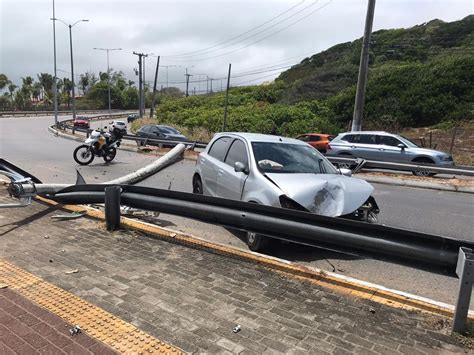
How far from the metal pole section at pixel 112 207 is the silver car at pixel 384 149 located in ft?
38.7

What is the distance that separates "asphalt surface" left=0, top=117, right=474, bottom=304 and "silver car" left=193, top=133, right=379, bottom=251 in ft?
2.04

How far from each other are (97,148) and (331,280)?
41.1 feet

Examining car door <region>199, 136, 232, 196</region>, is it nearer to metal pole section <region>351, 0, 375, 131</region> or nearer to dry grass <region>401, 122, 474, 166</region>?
metal pole section <region>351, 0, 375, 131</region>

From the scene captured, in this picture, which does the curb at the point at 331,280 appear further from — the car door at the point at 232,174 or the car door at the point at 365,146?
the car door at the point at 365,146

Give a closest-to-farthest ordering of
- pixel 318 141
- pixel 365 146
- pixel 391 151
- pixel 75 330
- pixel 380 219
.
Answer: pixel 75 330, pixel 380 219, pixel 391 151, pixel 365 146, pixel 318 141

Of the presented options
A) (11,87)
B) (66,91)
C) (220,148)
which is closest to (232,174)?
(220,148)

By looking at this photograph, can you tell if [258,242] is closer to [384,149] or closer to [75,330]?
[75,330]

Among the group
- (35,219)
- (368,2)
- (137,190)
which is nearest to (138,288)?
(137,190)

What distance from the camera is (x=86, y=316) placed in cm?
352

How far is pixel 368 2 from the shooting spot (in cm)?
1986

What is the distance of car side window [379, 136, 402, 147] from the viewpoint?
17.1m

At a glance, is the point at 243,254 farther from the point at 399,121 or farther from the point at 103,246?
the point at 399,121

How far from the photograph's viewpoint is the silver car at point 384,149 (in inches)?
633

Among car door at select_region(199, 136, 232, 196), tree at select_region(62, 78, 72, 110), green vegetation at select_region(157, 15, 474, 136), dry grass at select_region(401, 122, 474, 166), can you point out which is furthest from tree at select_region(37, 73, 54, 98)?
car door at select_region(199, 136, 232, 196)
